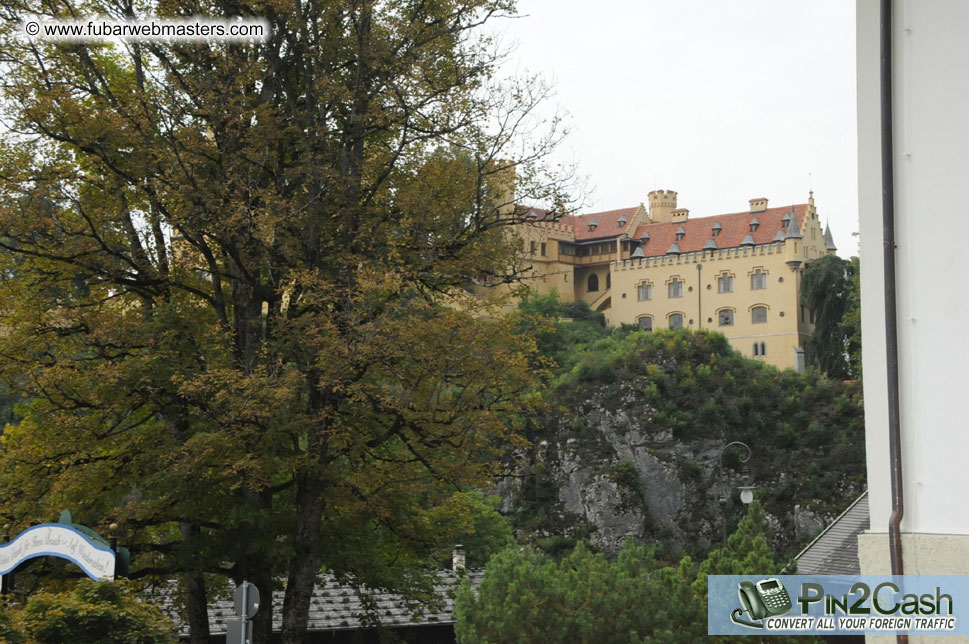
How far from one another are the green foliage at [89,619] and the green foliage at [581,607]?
4.81 meters

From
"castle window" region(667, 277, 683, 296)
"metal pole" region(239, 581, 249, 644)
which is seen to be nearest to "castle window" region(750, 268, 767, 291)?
"castle window" region(667, 277, 683, 296)

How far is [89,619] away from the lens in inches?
340

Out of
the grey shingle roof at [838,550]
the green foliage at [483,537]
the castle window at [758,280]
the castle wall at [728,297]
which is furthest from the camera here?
the castle window at [758,280]

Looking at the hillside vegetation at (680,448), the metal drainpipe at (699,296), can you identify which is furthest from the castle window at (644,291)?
the hillside vegetation at (680,448)

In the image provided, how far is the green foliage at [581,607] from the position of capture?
12555 mm

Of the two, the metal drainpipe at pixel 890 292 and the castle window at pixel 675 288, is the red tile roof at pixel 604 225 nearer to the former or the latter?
the castle window at pixel 675 288

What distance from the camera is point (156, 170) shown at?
13.9 metres

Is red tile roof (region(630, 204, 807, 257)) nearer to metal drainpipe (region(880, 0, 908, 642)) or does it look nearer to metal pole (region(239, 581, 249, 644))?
metal pole (region(239, 581, 249, 644))

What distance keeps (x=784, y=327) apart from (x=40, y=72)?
213ft

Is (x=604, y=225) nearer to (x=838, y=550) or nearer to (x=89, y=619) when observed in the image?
(x=838, y=550)

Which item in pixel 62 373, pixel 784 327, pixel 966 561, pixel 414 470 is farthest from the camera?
pixel 784 327

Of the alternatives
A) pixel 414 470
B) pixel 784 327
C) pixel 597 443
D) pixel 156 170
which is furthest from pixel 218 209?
pixel 784 327

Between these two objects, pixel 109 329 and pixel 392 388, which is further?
pixel 392 388

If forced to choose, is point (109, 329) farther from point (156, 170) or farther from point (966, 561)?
point (966, 561)
